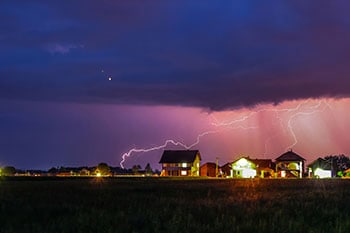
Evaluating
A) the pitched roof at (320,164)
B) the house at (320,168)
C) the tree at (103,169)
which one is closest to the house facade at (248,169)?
the house at (320,168)

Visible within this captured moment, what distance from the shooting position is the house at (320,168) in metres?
152

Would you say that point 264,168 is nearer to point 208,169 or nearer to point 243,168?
point 243,168

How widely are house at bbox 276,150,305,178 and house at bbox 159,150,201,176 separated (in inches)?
1048

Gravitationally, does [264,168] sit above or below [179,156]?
below

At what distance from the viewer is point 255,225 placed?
53.9 ft

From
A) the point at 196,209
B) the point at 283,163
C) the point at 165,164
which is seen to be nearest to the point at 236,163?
the point at 283,163

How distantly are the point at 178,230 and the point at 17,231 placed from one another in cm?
437

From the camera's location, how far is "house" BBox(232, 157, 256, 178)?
14807cm

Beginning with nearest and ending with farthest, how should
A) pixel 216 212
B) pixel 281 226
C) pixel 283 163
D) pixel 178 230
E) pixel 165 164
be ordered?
pixel 178 230
pixel 281 226
pixel 216 212
pixel 283 163
pixel 165 164

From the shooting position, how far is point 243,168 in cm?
14900

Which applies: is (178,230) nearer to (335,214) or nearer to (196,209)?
(196,209)

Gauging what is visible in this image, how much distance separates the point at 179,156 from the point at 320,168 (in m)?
39.7

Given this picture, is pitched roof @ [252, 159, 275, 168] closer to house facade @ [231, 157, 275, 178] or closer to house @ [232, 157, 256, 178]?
→ house facade @ [231, 157, 275, 178]

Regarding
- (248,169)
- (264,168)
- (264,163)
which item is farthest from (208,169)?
(248,169)
